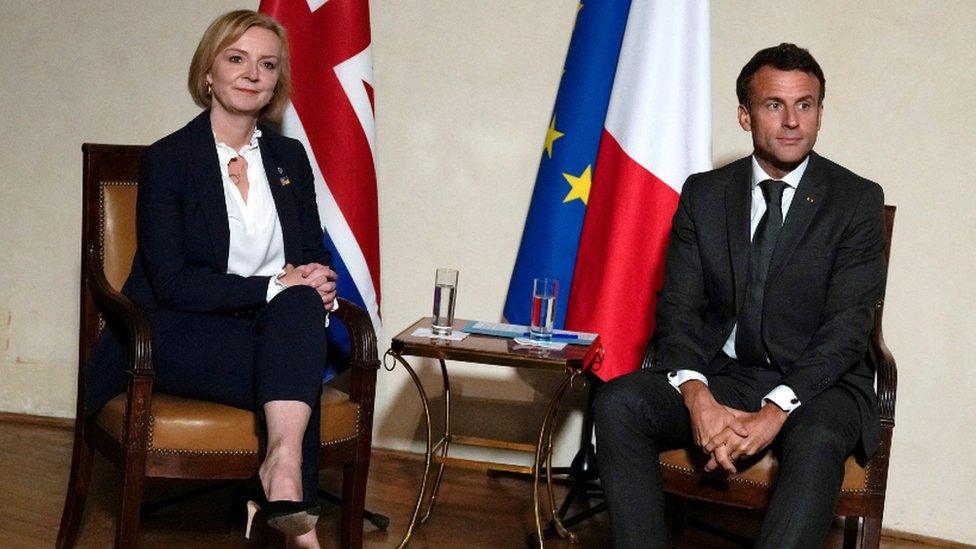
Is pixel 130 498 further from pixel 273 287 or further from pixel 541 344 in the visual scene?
pixel 541 344

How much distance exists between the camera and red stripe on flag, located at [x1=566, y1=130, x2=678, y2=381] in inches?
140

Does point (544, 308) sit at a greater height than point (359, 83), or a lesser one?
lesser

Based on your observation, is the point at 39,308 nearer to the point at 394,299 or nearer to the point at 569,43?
the point at 394,299

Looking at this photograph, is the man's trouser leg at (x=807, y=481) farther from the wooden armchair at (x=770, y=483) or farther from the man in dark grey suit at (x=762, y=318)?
the wooden armchair at (x=770, y=483)

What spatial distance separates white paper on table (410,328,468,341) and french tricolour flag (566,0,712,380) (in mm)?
519

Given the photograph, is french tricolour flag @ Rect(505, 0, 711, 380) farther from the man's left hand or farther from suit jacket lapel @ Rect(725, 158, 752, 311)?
the man's left hand

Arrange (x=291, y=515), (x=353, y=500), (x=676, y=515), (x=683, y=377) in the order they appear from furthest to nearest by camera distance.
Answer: (x=676, y=515), (x=353, y=500), (x=683, y=377), (x=291, y=515)

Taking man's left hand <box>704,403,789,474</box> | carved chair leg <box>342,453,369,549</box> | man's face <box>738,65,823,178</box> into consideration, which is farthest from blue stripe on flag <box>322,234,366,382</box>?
man's face <box>738,65,823,178</box>

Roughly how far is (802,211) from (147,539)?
206cm

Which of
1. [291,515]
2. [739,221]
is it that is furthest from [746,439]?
[291,515]

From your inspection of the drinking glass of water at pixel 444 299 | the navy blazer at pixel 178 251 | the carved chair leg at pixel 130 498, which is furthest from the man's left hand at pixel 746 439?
the carved chair leg at pixel 130 498

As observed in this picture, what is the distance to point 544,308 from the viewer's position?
3227 mm

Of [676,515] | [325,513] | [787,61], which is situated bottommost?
[325,513]

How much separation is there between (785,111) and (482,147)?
4.96 ft
